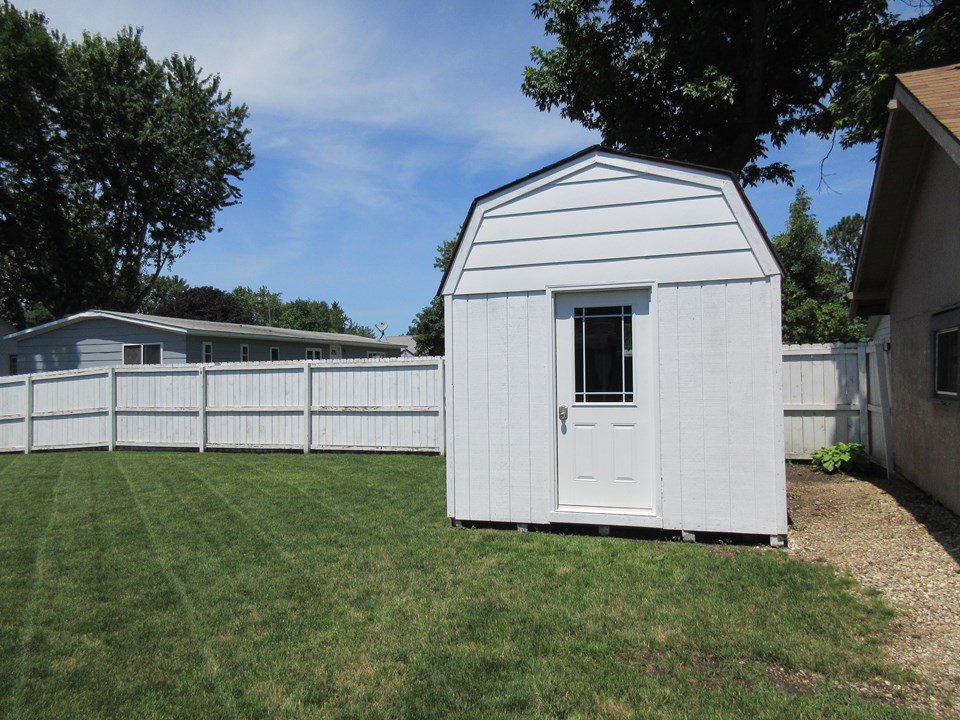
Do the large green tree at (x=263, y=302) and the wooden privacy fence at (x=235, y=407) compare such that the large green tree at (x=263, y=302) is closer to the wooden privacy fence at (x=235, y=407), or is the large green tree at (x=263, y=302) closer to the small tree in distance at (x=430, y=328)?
the small tree in distance at (x=430, y=328)

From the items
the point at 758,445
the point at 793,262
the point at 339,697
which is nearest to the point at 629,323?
the point at 758,445

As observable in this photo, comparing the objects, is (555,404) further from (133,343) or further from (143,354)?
(133,343)

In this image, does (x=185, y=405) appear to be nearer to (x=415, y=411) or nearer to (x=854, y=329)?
(x=415, y=411)

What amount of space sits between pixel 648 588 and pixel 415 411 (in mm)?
7851

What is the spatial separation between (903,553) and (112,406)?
14.2 metres

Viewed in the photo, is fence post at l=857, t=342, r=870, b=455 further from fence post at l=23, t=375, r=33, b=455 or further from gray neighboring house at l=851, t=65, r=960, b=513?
fence post at l=23, t=375, r=33, b=455

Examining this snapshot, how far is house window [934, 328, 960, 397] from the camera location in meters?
6.31

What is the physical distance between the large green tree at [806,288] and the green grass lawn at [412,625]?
1534cm

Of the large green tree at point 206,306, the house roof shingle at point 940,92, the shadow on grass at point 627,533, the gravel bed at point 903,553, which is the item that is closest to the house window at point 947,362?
the gravel bed at point 903,553

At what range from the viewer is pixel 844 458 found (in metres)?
9.41

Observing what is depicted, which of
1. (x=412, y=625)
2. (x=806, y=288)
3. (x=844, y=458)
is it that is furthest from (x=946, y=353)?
(x=806, y=288)

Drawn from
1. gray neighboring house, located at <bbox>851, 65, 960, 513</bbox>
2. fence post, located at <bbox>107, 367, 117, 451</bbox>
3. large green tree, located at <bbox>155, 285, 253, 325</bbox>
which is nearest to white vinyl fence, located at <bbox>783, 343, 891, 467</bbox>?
gray neighboring house, located at <bbox>851, 65, 960, 513</bbox>

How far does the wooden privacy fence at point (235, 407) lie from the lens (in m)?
12.1

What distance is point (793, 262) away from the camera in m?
19.7
